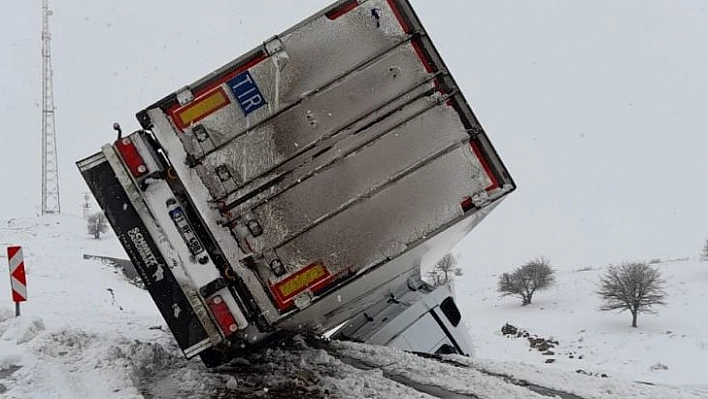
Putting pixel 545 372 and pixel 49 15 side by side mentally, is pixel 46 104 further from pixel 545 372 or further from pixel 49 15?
pixel 545 372

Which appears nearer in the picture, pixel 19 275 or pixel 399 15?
pixel 399 15

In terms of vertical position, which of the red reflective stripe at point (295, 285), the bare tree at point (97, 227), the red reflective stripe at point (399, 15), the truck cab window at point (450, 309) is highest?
the bare tree at point (97, 227)

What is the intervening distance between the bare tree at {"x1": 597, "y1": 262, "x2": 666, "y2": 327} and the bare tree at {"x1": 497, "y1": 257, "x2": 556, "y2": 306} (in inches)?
200

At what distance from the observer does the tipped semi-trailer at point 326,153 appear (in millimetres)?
5066

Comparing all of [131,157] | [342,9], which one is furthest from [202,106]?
[342,9]

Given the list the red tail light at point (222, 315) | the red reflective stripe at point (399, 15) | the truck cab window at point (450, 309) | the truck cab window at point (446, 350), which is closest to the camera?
the red reflective stripe at point (399, 15)

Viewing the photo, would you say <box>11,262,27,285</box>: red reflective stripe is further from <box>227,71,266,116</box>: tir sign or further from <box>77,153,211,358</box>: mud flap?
<box>227,71,266,116</box>: tir sign

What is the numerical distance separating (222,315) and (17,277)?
14.7 ft

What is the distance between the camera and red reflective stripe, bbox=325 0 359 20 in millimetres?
5125

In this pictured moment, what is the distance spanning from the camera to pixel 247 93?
5109 millimetres

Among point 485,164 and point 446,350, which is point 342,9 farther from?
point 446,350

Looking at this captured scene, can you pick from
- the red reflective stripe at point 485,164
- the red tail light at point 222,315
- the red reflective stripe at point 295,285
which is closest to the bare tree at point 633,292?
the red reflective stripe at point 485,164

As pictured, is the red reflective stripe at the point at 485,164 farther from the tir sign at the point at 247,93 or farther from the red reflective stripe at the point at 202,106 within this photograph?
the red reflective stripe at the point at 202,106

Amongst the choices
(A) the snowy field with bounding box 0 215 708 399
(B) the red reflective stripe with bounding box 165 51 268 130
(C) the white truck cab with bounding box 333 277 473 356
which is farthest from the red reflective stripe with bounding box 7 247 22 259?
(B) the red reflective stripe with bounding box 165 51 268 130
